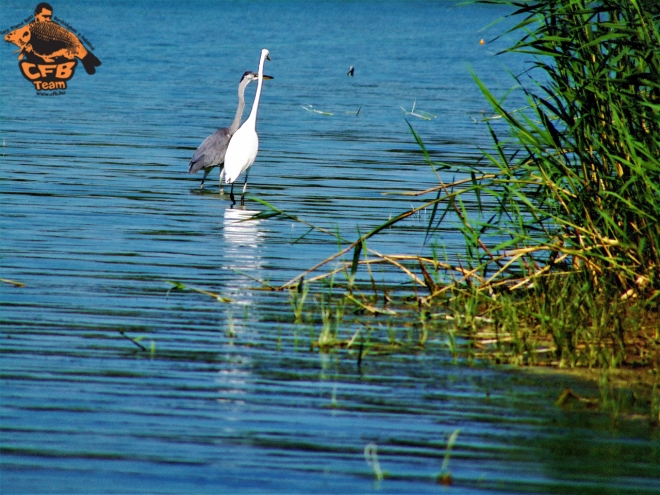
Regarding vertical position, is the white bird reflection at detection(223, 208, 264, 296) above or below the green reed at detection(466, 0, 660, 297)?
below

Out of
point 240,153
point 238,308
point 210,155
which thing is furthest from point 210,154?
point 238,308

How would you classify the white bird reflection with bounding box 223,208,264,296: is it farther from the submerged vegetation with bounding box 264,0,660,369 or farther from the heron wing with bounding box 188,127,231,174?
the heron wing with bounding box 188,127,231,174

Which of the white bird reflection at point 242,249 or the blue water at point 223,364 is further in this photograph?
the white bird reflection at point 242,249

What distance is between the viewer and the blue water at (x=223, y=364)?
402 centimetres

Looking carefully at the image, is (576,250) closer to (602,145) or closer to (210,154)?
(602,145)

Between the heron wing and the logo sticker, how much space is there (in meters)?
12.1

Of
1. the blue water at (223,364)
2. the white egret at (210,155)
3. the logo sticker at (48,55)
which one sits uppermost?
the logo sticker at (48,55)

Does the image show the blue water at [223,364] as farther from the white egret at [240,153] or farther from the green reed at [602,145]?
the green reed at [602,145]

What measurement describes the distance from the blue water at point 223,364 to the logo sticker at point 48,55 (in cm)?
1196

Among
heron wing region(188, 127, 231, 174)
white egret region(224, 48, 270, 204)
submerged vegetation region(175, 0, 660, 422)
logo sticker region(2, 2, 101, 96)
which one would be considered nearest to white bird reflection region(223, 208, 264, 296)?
submerged vegetation region(175, 0, 660, 422)

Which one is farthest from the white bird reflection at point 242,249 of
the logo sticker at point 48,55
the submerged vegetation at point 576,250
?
the logo sticker at point 48,55

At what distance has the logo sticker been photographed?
27747mm

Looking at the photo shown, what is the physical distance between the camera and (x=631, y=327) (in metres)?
5.95

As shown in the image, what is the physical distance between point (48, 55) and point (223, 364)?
3048 cm
